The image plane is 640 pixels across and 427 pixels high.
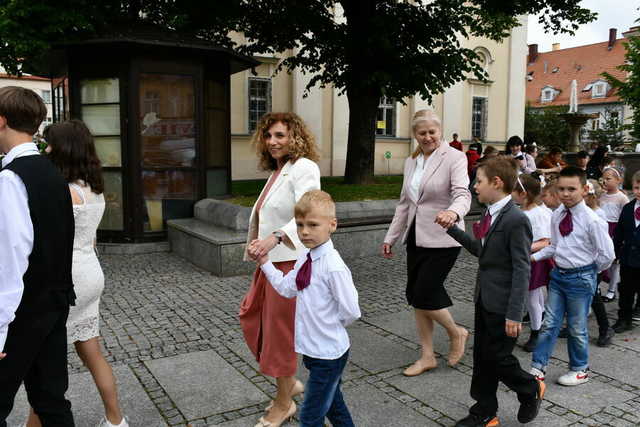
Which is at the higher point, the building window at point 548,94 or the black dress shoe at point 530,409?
the building window at point 548,94

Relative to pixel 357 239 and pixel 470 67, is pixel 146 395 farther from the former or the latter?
pixel 470 67

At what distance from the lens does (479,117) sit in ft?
88.2

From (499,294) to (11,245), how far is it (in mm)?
2492

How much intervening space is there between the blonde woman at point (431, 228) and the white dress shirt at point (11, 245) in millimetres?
2723

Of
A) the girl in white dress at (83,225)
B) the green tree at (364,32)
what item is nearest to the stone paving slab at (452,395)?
the girl in white dress at (83,225)

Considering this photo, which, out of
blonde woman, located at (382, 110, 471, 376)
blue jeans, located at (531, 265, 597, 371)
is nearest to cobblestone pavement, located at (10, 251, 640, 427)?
blue jeans, located at (531, 265, 597, 371)

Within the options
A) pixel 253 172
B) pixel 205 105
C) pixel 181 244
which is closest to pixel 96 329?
pixel 181 244

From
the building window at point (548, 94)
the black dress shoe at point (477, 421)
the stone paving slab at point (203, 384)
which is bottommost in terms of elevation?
the stone paving slab at point (203, 384)

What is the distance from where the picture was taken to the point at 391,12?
1194 centimetres

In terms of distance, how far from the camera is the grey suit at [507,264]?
3.20 metres

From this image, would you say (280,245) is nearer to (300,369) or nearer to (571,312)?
(300,369)

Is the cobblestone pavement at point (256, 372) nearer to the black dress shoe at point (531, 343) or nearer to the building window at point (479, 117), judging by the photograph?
the black dress shoe at point (531, 343)

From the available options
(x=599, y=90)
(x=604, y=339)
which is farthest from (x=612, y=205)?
(x=599, y=90)

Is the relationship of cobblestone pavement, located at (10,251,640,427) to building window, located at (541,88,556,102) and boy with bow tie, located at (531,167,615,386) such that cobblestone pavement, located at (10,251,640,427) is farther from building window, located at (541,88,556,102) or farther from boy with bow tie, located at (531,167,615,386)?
building window, located at (541,88,556,102)
